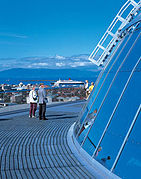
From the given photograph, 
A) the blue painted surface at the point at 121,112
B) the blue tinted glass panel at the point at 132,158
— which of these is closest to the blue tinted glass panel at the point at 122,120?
the blue painted surface at the point at 121,112

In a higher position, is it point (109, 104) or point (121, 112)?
point (109, 104)

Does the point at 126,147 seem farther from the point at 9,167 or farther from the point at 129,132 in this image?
the point at 9,167

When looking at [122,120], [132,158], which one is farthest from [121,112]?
[132,158]

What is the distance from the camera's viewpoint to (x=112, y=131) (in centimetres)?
698

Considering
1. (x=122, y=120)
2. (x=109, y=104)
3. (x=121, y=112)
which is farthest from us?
(x=109, y=104)

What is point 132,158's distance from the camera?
5.71 metres

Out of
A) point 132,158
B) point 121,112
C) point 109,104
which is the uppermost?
point 109,104

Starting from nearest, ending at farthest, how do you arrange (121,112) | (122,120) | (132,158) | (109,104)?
(132,158) < (122,120) < (121,112) < (109,104)

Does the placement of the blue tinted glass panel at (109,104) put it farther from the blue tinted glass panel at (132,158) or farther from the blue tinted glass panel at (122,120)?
the blue tinted glass panel at (132,158)

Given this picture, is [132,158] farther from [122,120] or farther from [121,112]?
[121,112]

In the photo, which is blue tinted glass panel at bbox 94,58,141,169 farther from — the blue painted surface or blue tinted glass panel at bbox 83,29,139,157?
blue tinted glass panel at bbox 83,29,139,157

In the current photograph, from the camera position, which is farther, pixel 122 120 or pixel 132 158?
pixel 122 120

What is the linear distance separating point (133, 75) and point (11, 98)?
17527 millimetres

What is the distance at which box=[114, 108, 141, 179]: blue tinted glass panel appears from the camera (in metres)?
5.54
